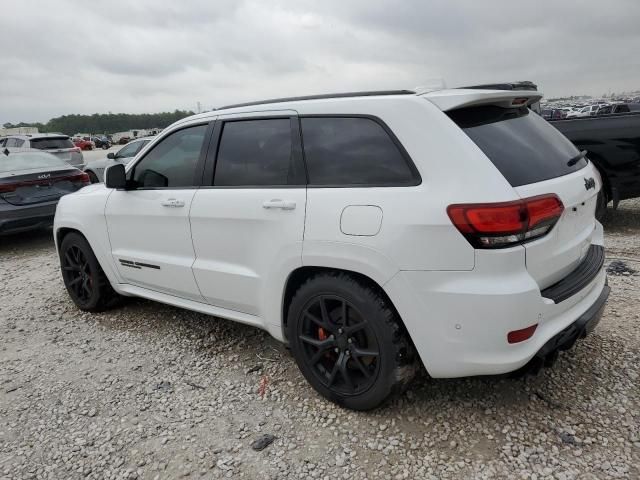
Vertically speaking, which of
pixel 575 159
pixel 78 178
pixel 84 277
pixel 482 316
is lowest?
pixel 84 277

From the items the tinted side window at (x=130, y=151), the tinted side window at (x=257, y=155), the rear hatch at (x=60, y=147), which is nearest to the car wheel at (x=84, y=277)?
the tinted side window at (x=257, y=155)

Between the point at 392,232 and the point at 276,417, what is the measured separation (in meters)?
1.31

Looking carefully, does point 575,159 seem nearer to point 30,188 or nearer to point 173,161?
point 173,161

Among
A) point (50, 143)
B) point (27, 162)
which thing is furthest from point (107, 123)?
point (27, 162)

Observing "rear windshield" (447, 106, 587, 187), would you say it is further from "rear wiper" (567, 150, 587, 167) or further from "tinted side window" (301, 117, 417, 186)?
"tinted side window" (301, 117, 417, 186)

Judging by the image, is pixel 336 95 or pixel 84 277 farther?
pixel 84 277

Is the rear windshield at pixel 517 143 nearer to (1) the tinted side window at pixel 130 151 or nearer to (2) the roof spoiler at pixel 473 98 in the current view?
(2) the roof spoiler at pixel 473 98

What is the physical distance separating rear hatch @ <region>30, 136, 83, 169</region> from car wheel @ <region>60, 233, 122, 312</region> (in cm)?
1237

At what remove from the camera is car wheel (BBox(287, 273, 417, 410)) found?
2.54m

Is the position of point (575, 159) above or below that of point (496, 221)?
above

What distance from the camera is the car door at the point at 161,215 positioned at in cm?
347

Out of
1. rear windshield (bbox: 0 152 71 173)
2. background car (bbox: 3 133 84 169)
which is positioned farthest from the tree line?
rear windshield (bbox: 0 152 71 173)

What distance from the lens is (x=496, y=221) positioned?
2.21m

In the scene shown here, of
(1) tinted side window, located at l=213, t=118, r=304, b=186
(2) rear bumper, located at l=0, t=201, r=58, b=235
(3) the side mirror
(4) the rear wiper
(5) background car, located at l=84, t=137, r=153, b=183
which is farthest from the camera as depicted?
(5) background car, located at l=84, t=137, r=153, b=183
